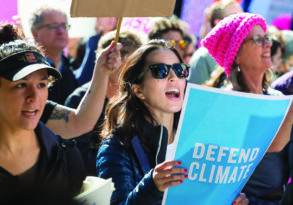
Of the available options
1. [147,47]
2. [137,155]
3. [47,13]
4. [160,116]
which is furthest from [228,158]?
[47,13]

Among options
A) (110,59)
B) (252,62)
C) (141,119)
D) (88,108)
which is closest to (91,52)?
(252,62)

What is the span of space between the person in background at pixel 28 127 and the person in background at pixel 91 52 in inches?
115

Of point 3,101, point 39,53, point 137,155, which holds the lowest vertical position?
point 137,155

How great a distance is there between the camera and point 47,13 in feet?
17.0

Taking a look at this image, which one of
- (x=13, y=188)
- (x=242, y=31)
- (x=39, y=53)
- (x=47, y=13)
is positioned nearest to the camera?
(x=13, y=188)

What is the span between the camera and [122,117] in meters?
3.18

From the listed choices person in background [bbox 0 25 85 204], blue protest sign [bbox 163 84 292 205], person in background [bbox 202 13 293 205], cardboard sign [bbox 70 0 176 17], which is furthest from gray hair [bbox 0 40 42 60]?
person in background [bbox 202 13 293 205]

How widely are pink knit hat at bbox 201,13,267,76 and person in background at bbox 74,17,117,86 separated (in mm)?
1658

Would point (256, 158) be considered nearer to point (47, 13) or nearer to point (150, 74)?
point (150, 74)

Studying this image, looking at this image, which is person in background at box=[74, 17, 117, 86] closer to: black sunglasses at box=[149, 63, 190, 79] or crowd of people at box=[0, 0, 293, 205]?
→ crowd of people at box=[0, 0, 293, 205]

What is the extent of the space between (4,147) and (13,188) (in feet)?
4.78

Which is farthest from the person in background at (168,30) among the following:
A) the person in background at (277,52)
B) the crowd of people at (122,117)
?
the crowd of people at (122,117)

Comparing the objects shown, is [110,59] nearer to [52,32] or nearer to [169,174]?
[169,174]

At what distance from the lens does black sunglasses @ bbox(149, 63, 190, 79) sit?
321cm
